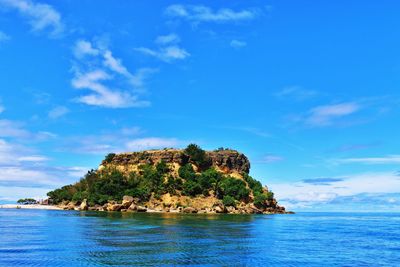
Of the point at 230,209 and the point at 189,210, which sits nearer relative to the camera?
the point at 189,210

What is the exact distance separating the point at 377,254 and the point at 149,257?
30.9 m

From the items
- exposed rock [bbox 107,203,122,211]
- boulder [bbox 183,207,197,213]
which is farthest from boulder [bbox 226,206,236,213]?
exposed rock [bbox 107,203,122,211]

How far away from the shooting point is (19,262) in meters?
42.4

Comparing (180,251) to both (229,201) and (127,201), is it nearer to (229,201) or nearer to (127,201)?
(127,201)

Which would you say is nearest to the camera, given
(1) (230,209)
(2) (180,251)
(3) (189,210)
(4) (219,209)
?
(2) (180,251)

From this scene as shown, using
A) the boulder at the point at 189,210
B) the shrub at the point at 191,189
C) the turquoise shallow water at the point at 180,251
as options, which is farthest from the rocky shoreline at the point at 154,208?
the turquoise shallow water at the point at 180,251

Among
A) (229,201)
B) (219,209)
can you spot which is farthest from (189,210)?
(229,201)

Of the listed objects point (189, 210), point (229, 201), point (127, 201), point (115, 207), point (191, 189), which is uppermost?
point (191, 189)

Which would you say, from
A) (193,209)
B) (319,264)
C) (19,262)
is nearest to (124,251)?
(19,262)

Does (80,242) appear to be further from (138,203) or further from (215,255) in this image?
(138,203)

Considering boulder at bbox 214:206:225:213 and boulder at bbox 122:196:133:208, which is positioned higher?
boulder at bbox 122:196:133:208

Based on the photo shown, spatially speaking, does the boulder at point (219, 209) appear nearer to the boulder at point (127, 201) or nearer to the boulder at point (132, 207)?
the boulder at point (132, 207)

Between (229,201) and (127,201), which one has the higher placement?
(229,201)

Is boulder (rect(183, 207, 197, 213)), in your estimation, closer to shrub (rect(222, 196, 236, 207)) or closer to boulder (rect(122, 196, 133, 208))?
shrub (rect(222, 196, 236, 207))
